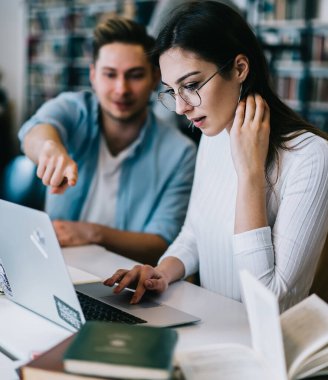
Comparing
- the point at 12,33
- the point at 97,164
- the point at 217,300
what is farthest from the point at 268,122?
the point at 12,33

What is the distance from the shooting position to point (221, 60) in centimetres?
131

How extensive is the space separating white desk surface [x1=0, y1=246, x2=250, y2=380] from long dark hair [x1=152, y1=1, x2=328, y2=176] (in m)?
0.34

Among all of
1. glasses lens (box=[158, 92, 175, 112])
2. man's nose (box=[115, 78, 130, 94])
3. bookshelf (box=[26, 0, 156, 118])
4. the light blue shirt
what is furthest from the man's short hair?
bookshelf (box=[26, 0, 156, 118])

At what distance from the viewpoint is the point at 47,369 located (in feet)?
2.63

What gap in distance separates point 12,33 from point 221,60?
616 cm

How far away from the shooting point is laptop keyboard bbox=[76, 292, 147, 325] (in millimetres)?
1136

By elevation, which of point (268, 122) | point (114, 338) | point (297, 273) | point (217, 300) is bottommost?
point (217, 300)

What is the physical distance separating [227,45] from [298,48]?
3.68m

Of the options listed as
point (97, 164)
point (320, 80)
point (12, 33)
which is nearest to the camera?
point (97, 164)

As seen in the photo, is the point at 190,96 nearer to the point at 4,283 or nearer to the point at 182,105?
the point at 182,105

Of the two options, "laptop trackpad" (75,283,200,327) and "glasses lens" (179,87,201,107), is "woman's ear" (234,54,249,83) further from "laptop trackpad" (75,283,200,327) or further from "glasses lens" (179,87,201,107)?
"laptop trackpad" (75,283,200,327)

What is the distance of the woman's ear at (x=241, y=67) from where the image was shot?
4.35ft

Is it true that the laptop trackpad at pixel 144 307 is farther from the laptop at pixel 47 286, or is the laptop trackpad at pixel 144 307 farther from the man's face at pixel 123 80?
the man's face at pixel 123 80

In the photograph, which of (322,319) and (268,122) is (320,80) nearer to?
(268,122)
